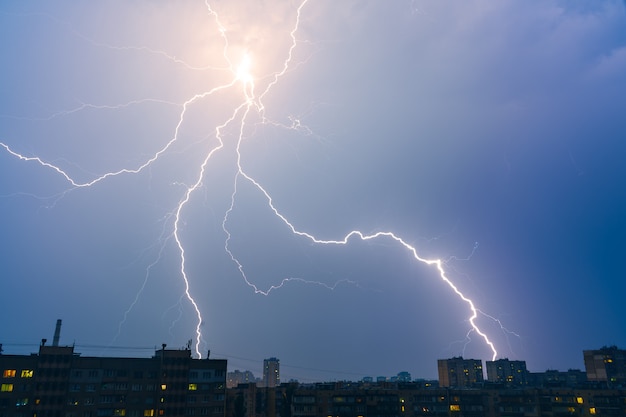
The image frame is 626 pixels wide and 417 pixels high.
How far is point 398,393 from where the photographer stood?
4966 cm

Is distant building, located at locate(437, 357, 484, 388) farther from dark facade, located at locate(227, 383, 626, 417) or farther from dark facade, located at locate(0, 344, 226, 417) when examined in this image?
dark facade, located at locate(0, 344, 226, 417)

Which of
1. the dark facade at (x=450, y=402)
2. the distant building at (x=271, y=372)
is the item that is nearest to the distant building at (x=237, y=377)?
the distant building at (x=271, y=372)

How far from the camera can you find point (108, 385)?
134ft

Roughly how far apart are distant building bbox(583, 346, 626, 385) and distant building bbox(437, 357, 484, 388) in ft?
66.5

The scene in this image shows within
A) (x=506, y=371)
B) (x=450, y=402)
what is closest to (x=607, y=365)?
(x=506, y=371)

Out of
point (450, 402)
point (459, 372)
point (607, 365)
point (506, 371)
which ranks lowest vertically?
point (450, 402)

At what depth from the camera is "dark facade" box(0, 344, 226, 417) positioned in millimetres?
37906

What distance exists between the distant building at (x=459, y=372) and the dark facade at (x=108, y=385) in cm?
5665

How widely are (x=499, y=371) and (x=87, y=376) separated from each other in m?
77.9

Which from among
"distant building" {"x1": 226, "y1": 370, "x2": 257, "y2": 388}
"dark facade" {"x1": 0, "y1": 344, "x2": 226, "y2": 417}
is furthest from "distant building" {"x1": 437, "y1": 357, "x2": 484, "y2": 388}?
"distant building" {"x1": 226, "y1": 370, "x2": 257, "y2": 388}

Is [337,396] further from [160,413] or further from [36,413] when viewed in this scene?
[36,413]

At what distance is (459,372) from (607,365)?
25882mm

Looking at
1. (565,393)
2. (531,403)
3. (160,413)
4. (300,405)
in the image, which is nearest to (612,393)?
(565,393)

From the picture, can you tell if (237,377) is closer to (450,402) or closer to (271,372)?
(271,372)
